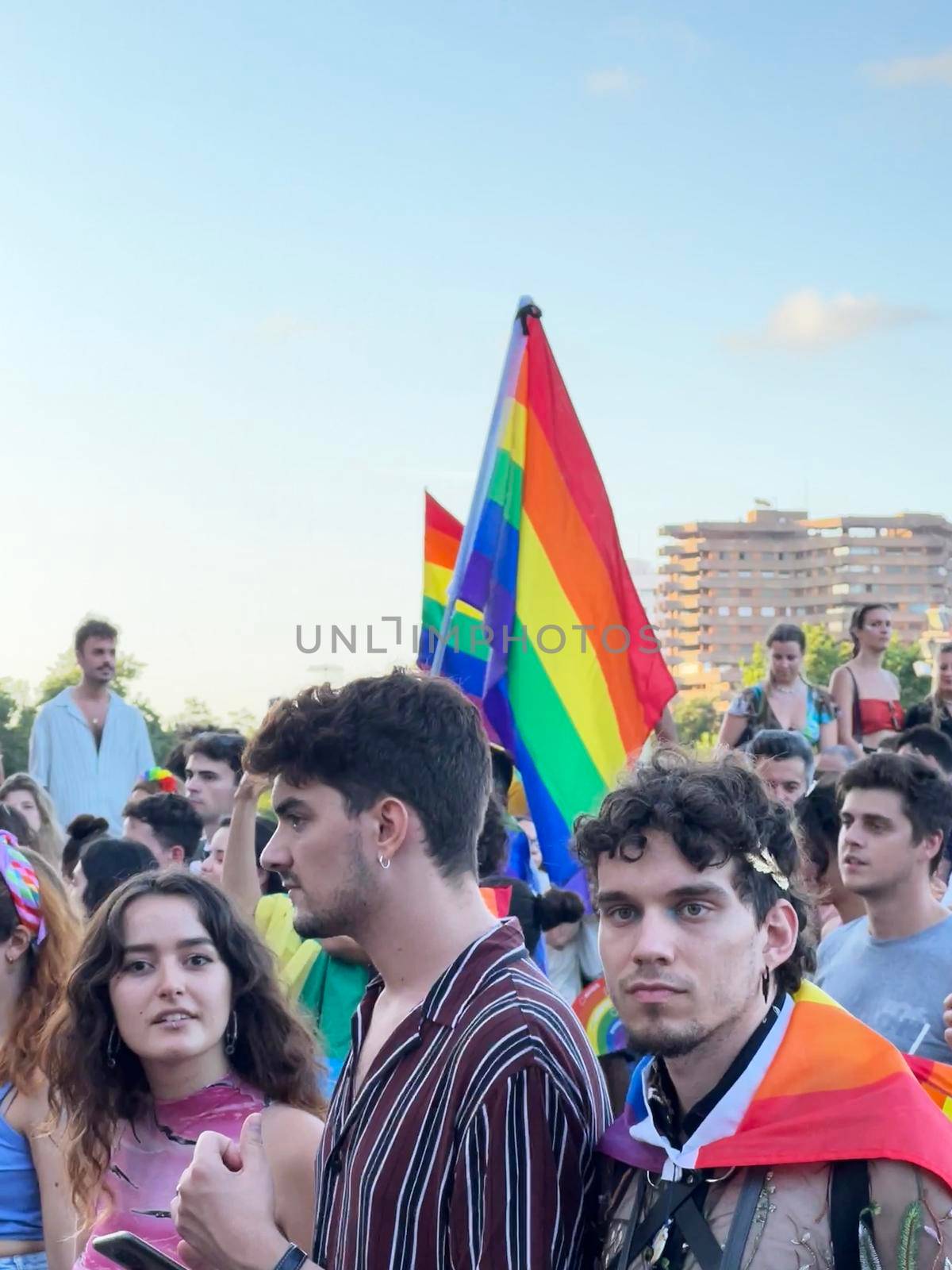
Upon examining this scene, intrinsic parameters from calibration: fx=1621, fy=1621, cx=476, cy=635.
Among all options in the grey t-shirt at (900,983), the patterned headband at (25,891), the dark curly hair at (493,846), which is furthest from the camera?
the dark curly hair at (493,846)

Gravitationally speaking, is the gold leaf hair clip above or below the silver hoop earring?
above

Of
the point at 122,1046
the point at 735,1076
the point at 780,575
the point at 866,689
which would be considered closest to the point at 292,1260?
the point at 735,1076

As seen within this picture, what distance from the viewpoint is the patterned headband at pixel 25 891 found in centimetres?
436

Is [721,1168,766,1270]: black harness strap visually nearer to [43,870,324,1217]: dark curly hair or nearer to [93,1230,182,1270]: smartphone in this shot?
[93,1230,182,1270]: smartphone

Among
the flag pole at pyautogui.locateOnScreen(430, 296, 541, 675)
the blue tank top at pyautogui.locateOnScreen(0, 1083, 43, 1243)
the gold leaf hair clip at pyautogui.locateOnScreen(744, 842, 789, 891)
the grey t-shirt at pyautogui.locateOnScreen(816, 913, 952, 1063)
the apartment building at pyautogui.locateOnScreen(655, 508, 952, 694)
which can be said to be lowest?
the blue tank top at pyautogui.locateOnScreen(0, 1083, 43, 1243)

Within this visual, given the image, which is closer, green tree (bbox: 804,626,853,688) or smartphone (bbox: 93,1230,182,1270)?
smartphone (bbox: 93,1230,182,1270)

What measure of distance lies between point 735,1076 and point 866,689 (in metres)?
8.23

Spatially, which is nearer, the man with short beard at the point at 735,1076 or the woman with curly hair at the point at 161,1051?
the man with short beard at the point at 735,1076

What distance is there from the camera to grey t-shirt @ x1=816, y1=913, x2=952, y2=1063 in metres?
4.52

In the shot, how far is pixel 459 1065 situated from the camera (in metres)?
2.28

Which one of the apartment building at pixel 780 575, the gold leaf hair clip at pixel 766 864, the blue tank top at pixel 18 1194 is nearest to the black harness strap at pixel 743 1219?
the gold leaf hair clip at pixel 766 864

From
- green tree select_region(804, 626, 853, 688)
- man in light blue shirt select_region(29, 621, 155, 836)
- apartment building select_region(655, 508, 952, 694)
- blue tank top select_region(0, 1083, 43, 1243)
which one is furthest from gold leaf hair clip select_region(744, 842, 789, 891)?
apartment building select_region(655, 508, 952, 694)

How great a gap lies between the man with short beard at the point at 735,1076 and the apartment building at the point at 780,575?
149m

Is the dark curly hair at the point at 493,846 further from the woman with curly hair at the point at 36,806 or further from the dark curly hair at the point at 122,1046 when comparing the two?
the woman with curly hair at the point at 36,806
